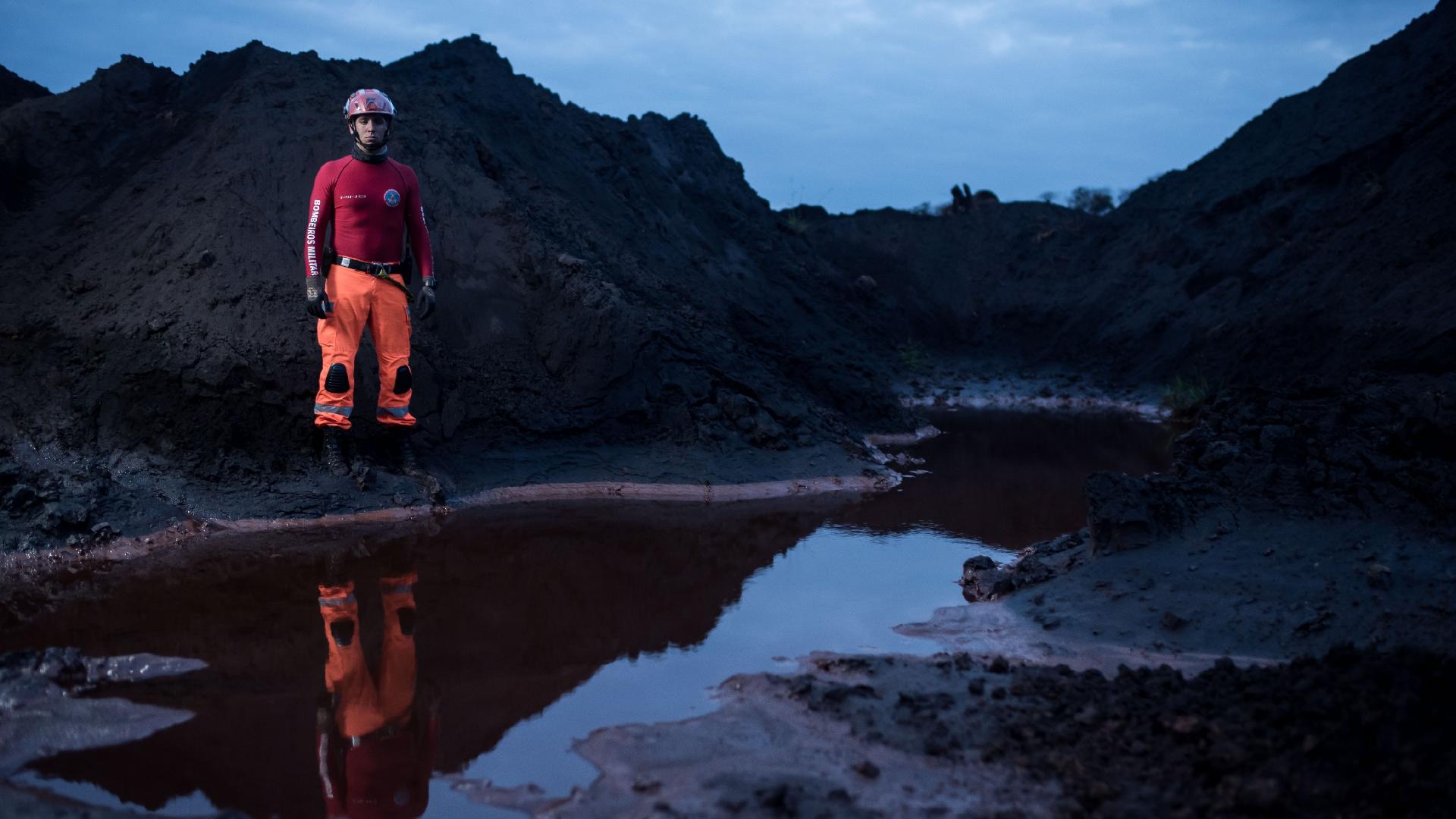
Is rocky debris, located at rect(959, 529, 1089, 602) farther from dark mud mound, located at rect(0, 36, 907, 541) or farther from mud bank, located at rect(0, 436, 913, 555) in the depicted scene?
dark mud mound, located at rect(0, 36, 907, 541)

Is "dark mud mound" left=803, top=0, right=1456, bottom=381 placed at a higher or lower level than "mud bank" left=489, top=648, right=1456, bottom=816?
higher

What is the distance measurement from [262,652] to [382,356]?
318cm

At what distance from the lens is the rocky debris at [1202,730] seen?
9.46 feet

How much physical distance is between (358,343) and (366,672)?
137 inches

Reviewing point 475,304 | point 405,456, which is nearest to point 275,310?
point 405,456

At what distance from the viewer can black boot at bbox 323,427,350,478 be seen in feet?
24.3

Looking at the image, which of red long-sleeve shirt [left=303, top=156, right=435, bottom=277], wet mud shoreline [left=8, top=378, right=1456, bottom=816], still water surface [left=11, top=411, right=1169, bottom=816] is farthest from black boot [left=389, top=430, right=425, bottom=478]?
red long-sleeve shirt [left=303, top=156, right=435, bottom=277]

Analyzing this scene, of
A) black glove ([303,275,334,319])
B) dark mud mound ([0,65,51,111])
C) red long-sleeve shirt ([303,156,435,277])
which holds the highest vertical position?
dark mud mound ([0,65,51,111])

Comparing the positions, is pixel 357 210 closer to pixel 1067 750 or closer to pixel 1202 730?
pixel 1067 750

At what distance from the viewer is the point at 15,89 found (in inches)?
447

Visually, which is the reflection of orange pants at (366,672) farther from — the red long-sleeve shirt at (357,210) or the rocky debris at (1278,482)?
the rocky debris at (1278,482)

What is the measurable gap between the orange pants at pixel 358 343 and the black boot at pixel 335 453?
161 mm

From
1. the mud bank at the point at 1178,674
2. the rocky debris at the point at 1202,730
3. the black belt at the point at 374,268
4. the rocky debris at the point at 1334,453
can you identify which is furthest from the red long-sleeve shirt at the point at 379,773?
the rocky debris at the point at 1334,453

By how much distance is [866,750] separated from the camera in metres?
3.55
